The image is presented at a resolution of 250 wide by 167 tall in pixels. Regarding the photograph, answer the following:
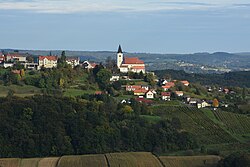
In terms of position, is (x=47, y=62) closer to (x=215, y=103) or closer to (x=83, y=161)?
(x=215, y=103)

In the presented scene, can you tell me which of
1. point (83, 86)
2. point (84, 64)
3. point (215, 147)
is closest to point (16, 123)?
point (215, 147)

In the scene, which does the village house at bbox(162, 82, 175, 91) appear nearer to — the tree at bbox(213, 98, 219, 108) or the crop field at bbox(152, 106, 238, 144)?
the tree at bbox(213, 98, 219, 108)

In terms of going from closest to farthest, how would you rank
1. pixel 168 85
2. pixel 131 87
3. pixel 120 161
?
pixel 120 161, pixel 131 87, pixel 168 85

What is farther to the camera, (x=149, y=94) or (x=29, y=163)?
(x=149, y=94)

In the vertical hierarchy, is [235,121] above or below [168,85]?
below

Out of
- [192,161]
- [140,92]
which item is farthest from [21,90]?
[192,161]

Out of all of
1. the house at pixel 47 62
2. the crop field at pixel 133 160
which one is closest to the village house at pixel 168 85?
the house at pixel 47 62

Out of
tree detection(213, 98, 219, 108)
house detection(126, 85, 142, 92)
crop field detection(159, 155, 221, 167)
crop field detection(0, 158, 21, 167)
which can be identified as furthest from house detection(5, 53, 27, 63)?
crop field detection(159, 155, 221, 167)
